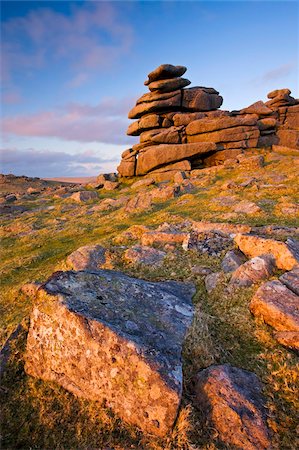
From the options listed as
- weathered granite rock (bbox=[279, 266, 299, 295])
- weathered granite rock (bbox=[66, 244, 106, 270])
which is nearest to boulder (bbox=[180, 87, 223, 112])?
weathered granite rock (bbox=[66, 244, 106, 270])

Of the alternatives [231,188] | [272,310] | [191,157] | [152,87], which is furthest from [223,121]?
[272,310]

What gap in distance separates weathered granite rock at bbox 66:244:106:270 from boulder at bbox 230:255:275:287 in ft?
18.1

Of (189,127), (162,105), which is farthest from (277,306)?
(162,105)

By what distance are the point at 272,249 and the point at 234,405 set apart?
5873 millimetres

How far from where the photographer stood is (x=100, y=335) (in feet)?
17.7

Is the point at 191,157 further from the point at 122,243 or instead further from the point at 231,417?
the point at 231,417

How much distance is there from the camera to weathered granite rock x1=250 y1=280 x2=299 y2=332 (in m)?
6.52

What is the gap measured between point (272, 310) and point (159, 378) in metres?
3.55

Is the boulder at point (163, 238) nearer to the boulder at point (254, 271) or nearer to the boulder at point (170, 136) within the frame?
the boulder at point (254, 271)

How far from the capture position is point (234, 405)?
4.87 m

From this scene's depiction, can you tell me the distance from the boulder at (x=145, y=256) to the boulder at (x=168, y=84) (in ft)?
143

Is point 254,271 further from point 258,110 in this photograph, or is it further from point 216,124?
point 258,110

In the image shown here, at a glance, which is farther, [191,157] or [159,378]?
[191,157]

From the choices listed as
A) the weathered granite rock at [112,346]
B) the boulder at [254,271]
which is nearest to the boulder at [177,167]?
the boulder at [254,271]
